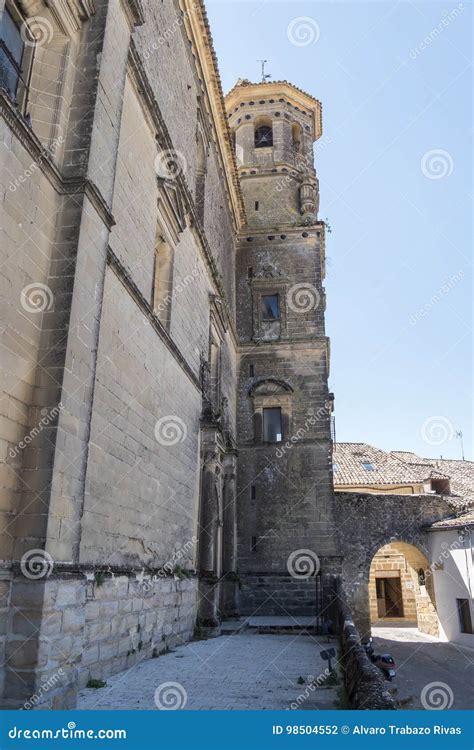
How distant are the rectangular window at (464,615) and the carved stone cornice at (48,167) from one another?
16380 mm

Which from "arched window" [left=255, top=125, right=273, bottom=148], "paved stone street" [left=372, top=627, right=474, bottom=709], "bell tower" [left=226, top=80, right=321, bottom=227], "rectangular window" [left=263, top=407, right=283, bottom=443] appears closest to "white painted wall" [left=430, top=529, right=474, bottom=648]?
"paved stone street" [left=372, top=627, right=474, bottom=709]

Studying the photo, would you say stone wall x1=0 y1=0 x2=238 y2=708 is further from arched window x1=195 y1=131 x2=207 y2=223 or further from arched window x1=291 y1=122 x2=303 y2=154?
arched window x1=291 y1=122 x2=303 y2=154

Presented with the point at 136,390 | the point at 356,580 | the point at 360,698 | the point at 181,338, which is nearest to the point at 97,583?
the point at 136,390

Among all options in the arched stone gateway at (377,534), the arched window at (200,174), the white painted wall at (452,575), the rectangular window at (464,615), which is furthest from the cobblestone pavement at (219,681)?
the rectangular window at (464,615)

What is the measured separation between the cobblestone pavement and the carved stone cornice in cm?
501

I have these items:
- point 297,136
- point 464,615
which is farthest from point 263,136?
point 464,615

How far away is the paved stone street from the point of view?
11281 mm

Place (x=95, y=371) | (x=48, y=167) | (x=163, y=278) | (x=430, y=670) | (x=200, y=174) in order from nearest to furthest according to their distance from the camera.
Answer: (x=48, y=167) < (x=95, y=371) < (x=163, y=278) < (x=430, y=670) < (x=200, y=174)

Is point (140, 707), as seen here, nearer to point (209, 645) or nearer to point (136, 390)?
point (136, 390)

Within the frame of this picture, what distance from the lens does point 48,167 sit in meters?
6.04

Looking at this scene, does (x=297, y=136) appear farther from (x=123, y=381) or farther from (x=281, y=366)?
(x=123, y=381)

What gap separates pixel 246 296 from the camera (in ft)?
64.8

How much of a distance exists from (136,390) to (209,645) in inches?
193

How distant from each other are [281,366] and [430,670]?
915 centimetres
